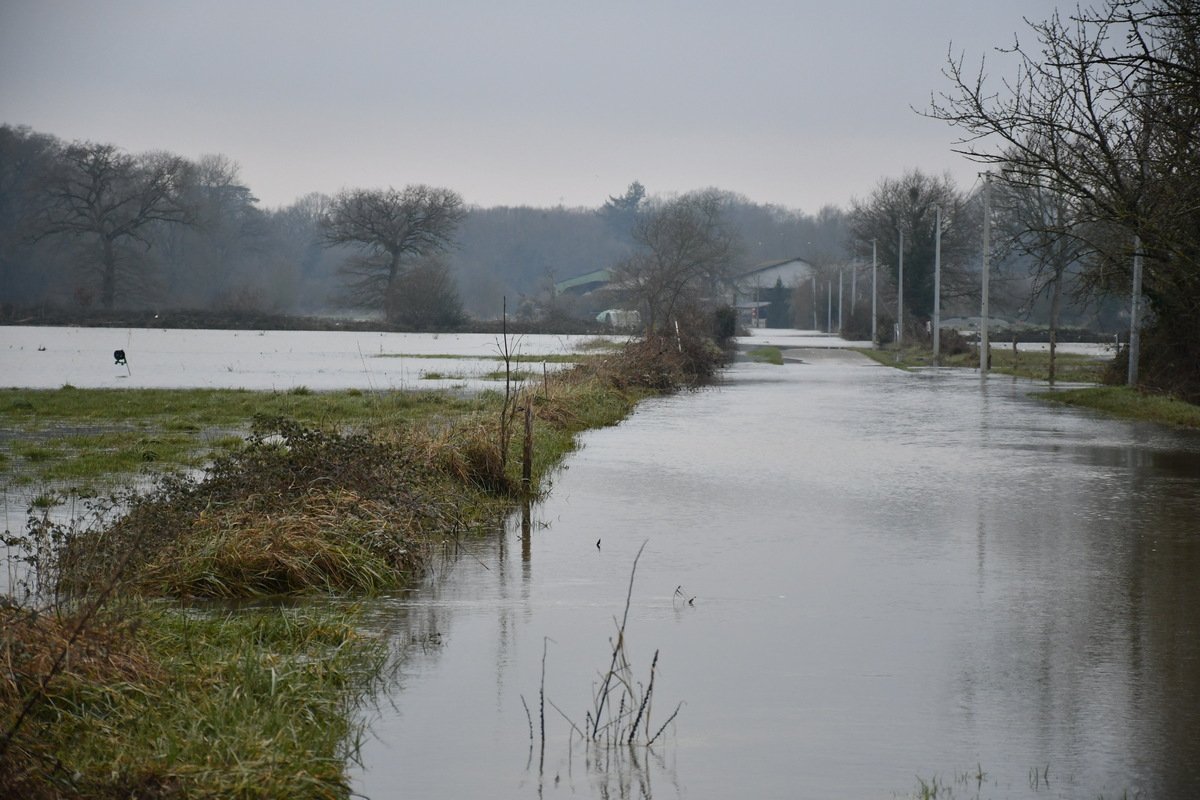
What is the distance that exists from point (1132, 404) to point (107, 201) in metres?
91.8

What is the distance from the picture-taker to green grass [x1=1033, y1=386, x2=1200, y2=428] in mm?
22047

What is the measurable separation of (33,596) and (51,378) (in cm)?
2547

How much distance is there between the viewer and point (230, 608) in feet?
25.8

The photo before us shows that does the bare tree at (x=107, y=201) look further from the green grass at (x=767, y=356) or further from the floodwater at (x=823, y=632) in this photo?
the floodwater at (x=823, y=632)

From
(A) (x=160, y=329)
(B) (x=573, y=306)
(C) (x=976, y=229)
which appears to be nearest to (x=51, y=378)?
(A) (x=160, y=329)

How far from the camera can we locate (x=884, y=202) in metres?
79.6

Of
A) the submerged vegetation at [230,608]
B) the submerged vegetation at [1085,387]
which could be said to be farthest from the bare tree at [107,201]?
the submerged vegetation at [230,608]

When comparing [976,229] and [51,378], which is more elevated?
[976,229]

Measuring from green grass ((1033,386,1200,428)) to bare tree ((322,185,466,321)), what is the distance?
2918 inches

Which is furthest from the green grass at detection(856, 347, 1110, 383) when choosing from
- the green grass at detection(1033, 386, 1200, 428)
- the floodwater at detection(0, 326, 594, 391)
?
→ the floodwater at detection(0, 326, 594, 391)

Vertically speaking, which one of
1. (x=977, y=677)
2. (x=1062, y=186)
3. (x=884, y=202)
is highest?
(x=884, y=202)

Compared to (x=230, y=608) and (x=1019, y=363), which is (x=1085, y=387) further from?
(x=230, y=608)

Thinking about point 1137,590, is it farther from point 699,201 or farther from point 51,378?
point 699,201

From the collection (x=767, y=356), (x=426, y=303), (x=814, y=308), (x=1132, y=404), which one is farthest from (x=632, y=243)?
(x=1132, y=404)
